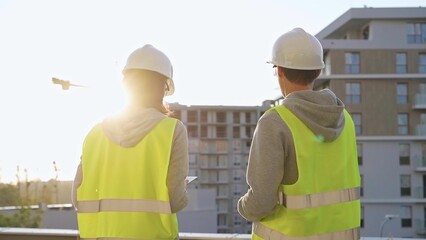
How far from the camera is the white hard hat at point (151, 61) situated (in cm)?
207

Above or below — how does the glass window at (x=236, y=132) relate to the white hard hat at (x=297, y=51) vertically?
below

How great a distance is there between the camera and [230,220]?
59.5m

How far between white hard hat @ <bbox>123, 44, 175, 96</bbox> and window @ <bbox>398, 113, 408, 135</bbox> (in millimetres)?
34315

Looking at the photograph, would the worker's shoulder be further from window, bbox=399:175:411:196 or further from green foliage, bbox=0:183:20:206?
window, bbox=399:175:411:196

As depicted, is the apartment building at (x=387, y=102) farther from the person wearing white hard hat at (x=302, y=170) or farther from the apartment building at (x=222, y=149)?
the person wearing white hard hat at (x=302, y=170)

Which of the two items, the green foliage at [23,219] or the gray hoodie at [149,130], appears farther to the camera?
the green foliage at [23,219]

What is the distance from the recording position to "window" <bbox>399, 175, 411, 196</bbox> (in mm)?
34281

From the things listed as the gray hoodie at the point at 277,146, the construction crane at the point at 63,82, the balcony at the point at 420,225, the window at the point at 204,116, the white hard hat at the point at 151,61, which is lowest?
the balcony at the point at 420,225

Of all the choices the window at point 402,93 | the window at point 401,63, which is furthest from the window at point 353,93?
the window at point 401,63

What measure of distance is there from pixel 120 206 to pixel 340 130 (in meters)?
0.85

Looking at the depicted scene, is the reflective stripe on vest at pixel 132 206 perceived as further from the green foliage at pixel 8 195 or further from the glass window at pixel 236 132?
the glass window at pixel 236 132

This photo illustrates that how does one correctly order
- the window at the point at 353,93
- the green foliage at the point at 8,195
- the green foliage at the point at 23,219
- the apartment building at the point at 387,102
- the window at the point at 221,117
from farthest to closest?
the window at the point at 221,117
the window at the point at 353,93
the apartment building at the point at 387,102
the green foliage at the point at 8,195
the green foliage at the point at 23,219

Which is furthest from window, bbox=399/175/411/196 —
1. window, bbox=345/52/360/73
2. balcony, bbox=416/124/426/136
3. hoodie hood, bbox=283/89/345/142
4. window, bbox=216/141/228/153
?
hoodie hood, bbox=283/89/345/142

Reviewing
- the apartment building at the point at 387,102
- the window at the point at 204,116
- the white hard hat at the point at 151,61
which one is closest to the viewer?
the white hard hat at the point at 151,61
